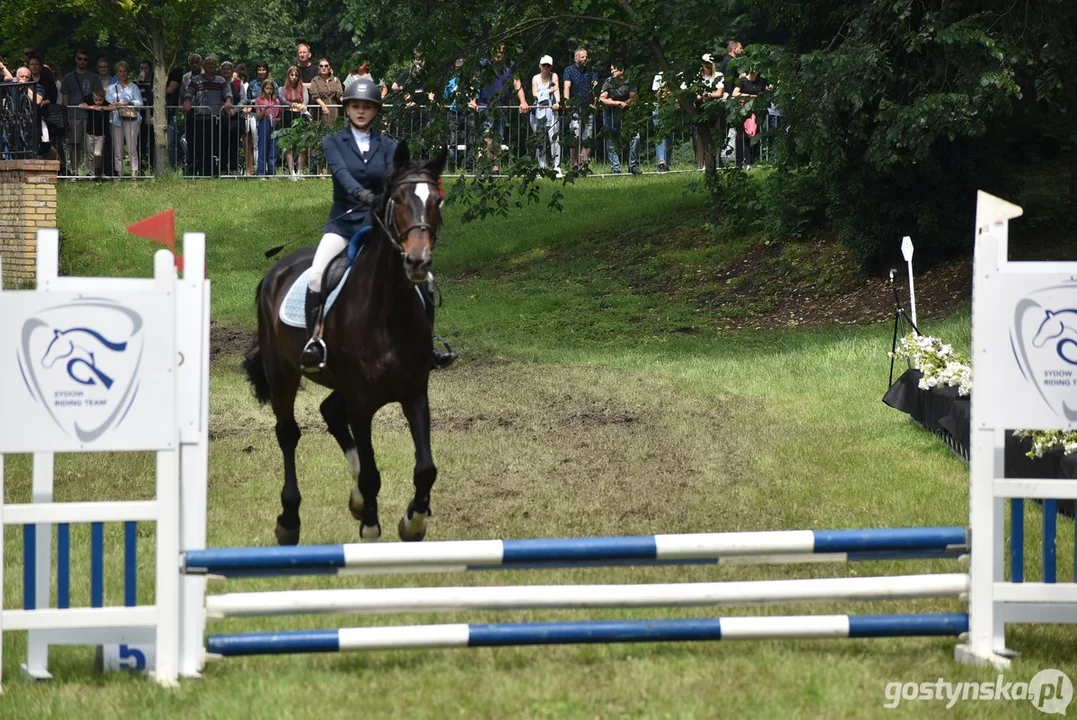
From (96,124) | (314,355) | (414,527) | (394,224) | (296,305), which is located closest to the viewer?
(394,224)

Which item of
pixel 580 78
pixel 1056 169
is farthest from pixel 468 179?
pixel 1056 169

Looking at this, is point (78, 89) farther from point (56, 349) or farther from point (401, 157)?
point (56, 349)

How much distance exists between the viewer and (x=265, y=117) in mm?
31609

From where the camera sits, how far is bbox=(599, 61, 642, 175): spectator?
2630 centimetres

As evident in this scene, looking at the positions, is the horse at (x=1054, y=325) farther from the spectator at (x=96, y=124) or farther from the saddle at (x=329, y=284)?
the spectator at (x=96, y=124)

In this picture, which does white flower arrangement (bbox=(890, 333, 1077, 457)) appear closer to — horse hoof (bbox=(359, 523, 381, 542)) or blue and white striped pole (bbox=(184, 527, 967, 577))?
horse hoof (bbox=(359, 523, 381, 542))

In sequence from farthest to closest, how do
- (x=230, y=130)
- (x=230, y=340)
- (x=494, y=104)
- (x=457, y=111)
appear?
(x=230, y=130) → (x=494, y=104) → (x=457, y=111) → (x=230, y=340)

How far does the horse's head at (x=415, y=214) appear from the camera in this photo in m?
8.63

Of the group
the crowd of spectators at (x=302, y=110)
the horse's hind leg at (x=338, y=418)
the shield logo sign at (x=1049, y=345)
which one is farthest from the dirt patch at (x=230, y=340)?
the shield logo sign at (x=1049, y=345)

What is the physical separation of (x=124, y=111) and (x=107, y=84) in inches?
34.2

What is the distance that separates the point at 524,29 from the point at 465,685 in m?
20.5

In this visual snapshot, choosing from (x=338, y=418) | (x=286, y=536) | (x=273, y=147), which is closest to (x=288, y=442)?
(x=338, y=418)

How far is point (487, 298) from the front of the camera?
24750mm

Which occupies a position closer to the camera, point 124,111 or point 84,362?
point 84,362
